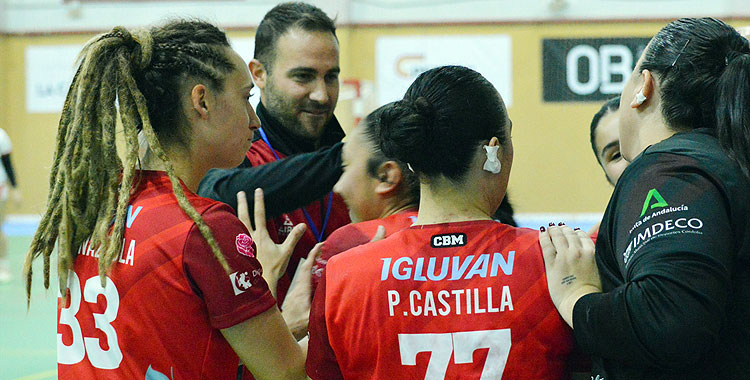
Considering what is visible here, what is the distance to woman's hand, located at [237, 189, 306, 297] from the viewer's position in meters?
2.36

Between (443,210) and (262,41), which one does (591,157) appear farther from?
(443,210)

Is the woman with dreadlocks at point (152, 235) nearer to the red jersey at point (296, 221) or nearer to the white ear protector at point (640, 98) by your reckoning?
the red jersey at point (296, 221)

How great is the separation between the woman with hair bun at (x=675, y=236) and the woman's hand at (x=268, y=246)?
86cm

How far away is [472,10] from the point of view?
46.9 ft

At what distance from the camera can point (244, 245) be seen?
6.05ft

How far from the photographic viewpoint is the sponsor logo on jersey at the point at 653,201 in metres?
1.58

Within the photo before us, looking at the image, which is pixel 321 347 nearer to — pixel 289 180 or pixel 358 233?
pixel 358 233

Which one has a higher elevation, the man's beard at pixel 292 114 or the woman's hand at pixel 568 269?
the man's beard at pixel 292 114

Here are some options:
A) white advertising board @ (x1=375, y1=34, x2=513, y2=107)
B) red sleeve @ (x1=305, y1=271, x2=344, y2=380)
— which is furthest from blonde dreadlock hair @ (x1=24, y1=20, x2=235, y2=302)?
white advertising board @ (x1=375, y1=34, x2=513, y2=107)

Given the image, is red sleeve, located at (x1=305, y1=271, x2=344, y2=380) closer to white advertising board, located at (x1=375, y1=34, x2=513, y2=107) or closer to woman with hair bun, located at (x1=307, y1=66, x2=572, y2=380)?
woman with hair bun, located at (x1=307, y1=66, x2=572, y2=380)

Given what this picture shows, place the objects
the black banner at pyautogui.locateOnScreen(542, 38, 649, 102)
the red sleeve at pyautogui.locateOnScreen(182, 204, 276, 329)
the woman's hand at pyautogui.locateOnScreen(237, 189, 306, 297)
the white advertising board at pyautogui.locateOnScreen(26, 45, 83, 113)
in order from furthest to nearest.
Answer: the white advertising board at pyautogui.locateOnScreen(26, 45, 83, 113)
the black banner at pyautogui.locateOnScreen(542, 38, 649, 102)
the woman's hand at pyautogui.locateOnScreen(237, 189, 306, 297)
the red sleeve at pyautogui.locateOnScreen(182, 204, 276, 329)

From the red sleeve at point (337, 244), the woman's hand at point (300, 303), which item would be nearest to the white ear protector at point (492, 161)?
the red sleeve at point (337, 244)

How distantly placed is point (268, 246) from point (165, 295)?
63 cm

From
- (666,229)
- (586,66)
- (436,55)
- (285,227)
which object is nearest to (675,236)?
(666,229)
